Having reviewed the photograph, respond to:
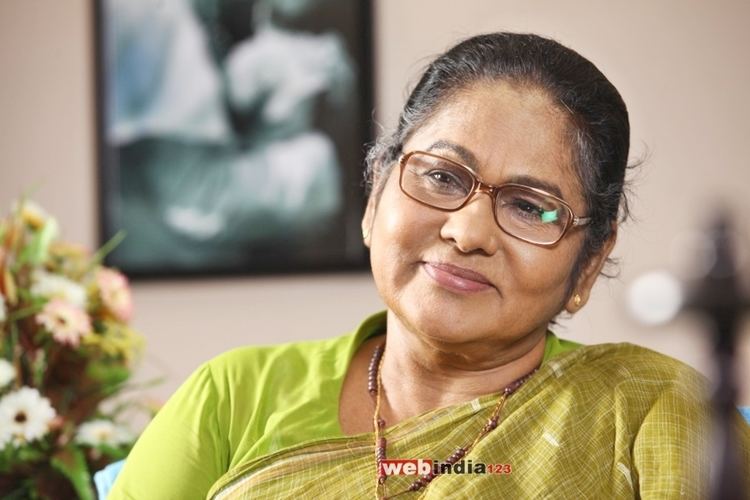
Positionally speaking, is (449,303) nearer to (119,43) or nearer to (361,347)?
(361,347)

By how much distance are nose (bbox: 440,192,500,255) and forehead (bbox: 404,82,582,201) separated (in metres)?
0.04

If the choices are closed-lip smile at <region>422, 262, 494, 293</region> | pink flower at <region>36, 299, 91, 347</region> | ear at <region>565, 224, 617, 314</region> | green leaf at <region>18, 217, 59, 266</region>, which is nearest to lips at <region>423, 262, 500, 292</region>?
closed-lip smile at <region>422, 262, 494, 293</region>

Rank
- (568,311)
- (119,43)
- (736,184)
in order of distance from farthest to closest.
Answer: (119,43) < (736,184) < (568,311)

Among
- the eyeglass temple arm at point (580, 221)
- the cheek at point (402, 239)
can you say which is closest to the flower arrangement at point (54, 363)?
the cheek at point (402, 239)

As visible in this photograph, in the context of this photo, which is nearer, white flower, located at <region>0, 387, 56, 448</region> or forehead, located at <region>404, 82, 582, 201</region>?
forehead, located at <region>404, 82, 582, 201</region>

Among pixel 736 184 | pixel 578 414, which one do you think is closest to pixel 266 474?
pixel 578 414

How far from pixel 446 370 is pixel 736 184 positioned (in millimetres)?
1962

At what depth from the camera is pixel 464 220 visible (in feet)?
4.34

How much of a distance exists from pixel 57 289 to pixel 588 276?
104cm

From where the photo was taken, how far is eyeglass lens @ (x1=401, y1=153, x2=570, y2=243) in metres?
1.35

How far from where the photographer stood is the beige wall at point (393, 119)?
3.11m

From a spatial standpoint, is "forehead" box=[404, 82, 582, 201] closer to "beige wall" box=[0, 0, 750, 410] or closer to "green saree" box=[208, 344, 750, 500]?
"green saree" box=[208, 344, 750, 500]

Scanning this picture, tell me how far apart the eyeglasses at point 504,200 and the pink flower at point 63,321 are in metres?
0.80

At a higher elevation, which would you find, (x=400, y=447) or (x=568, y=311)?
(x=568, y=311)
